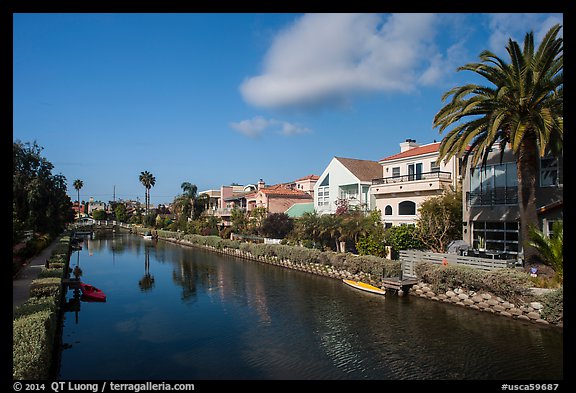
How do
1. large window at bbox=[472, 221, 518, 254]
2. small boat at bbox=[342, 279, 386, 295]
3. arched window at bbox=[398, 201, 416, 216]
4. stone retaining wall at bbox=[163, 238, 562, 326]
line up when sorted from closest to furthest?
stone retaining wall at bbox=[163, 238, 562, 326], large window at bbox=[472, 221, 518, 254], small boat at bbox=[342, 279, 386, 295], arched window at bbox=[398, 201, 416, 216]

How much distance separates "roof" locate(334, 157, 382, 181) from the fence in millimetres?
17757

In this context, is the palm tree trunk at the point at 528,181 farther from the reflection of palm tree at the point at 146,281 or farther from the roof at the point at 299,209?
the roof at the point at 299,209

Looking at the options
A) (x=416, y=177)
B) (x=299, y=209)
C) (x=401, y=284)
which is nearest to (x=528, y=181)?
(x=401, y=284)

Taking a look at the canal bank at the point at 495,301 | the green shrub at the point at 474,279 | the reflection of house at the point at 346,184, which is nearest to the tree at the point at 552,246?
the green shrub at the point at 474,279

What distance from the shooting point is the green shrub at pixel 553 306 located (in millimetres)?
17094

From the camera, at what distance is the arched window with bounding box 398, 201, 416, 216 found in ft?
113

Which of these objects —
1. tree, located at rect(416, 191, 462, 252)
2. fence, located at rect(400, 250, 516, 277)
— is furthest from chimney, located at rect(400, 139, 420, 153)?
fence, located at rect(400, 250, 516, 277)

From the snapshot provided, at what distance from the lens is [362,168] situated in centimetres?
4550

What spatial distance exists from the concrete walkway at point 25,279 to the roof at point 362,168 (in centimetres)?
3123

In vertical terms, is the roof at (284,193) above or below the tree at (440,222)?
above

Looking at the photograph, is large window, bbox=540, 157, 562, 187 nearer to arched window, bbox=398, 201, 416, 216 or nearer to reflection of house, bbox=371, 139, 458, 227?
reflection of house, bbox=371, 139, 458, 227
